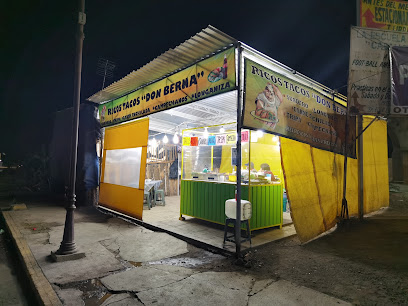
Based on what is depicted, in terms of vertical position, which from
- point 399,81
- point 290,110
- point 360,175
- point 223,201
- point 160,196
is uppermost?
point 399,81

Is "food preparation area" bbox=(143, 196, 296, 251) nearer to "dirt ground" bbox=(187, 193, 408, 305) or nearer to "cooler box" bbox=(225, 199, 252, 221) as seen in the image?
"dirt ground" bbox=(187, 193, 408, 305)

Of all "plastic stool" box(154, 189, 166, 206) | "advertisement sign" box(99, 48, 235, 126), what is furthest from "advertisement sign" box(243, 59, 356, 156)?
"plastic stool" box(154, 189, 166, 206)

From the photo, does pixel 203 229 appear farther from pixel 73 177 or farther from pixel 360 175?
pixel 360 175

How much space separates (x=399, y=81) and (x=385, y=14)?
2166 millimetres

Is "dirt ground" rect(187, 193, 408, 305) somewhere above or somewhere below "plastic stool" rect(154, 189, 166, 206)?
below

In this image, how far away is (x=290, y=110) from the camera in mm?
5762

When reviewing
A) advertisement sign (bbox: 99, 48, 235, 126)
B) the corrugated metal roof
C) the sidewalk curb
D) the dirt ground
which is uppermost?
the corrugated metal roof

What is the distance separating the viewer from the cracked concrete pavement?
3.58 meters

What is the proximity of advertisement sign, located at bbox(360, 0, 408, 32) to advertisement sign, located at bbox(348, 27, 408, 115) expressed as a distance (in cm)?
53

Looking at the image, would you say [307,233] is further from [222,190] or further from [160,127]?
[160,127]

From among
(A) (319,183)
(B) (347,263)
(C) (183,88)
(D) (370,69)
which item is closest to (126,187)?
(C) (183,88)

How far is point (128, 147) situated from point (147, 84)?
2.51 m

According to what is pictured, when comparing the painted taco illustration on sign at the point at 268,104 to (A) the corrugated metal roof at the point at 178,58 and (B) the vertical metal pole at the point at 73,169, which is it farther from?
(B) the vertical metal pole at the point at 73,169

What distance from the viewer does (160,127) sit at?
41.5ft
